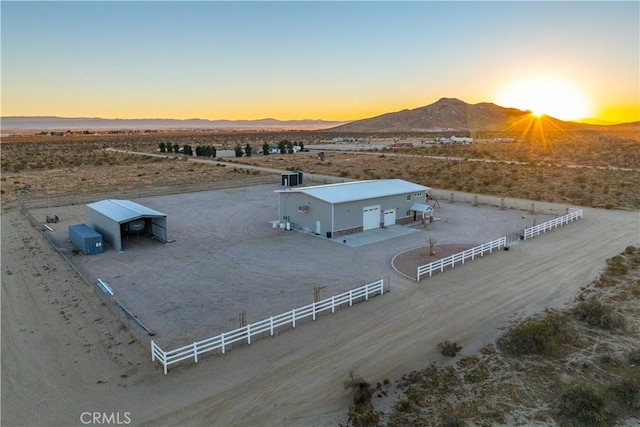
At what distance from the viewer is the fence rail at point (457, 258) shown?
779 inches

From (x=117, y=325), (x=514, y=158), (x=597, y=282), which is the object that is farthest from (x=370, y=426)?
(x=514, y=158)

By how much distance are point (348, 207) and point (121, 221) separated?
12.4m

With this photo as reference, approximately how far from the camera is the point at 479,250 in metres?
22.7

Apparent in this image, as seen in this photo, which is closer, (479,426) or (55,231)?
(479,426)

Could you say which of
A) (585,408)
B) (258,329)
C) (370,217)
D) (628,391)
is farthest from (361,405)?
(370,217)

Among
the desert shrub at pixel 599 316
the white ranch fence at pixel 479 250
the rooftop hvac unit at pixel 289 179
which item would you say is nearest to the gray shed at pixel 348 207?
the white ranch fence at pixel 479 250

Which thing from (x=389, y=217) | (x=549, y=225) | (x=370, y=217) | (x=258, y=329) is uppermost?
(x=370, y=217)

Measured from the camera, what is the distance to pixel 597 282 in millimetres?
18797

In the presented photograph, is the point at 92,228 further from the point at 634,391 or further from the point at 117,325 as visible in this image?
the point at 634,391

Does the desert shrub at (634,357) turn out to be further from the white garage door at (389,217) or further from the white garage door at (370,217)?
the white garage door at (389,217)

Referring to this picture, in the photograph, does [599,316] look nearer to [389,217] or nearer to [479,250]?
[479,250]

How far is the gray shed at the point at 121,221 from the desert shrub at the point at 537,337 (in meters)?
18.4

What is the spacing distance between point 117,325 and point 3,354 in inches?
122

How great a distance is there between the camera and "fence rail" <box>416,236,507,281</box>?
64.9 feet
